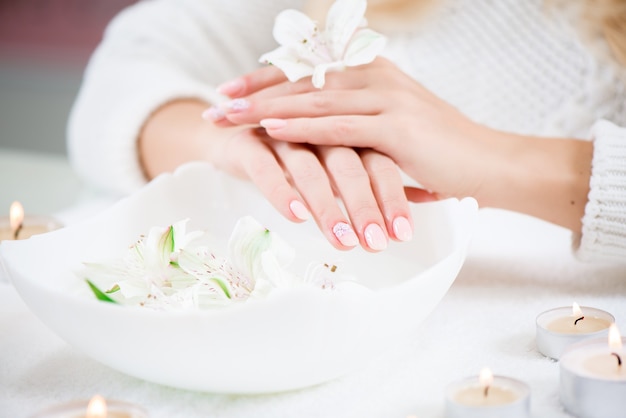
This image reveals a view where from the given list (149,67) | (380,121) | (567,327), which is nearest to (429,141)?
(380,121)

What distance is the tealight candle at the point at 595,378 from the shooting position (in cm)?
50

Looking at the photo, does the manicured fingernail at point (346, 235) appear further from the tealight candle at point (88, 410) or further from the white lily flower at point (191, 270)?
the tealight candle at point (88, 410)

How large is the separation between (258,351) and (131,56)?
0.88 meters

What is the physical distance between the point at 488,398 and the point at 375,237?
21 centimetres

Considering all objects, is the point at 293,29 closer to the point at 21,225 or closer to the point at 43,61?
the point at 21,225

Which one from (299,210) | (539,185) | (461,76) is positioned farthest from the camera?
(461,76)

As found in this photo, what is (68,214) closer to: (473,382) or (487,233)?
(487,233)

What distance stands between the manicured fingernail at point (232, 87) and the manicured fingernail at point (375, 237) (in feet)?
0.99

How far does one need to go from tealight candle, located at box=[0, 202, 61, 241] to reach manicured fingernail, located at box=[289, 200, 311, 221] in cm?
31

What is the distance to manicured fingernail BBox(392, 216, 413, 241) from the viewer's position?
688 mm

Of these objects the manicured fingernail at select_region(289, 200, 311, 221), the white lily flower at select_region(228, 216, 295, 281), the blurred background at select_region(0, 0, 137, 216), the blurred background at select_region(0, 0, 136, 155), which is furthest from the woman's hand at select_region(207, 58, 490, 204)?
the blurred background at select_region(0, 0, 136, 155)

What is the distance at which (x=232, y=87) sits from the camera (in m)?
0.90

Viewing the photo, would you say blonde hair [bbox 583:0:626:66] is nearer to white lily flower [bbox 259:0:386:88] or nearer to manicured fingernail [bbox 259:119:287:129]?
white lily flower [bbox 259:0:386:88]

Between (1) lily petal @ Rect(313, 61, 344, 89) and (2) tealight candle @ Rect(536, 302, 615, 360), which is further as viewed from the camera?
(1) lily petal @ Rect(313, 61, 344, 89)
